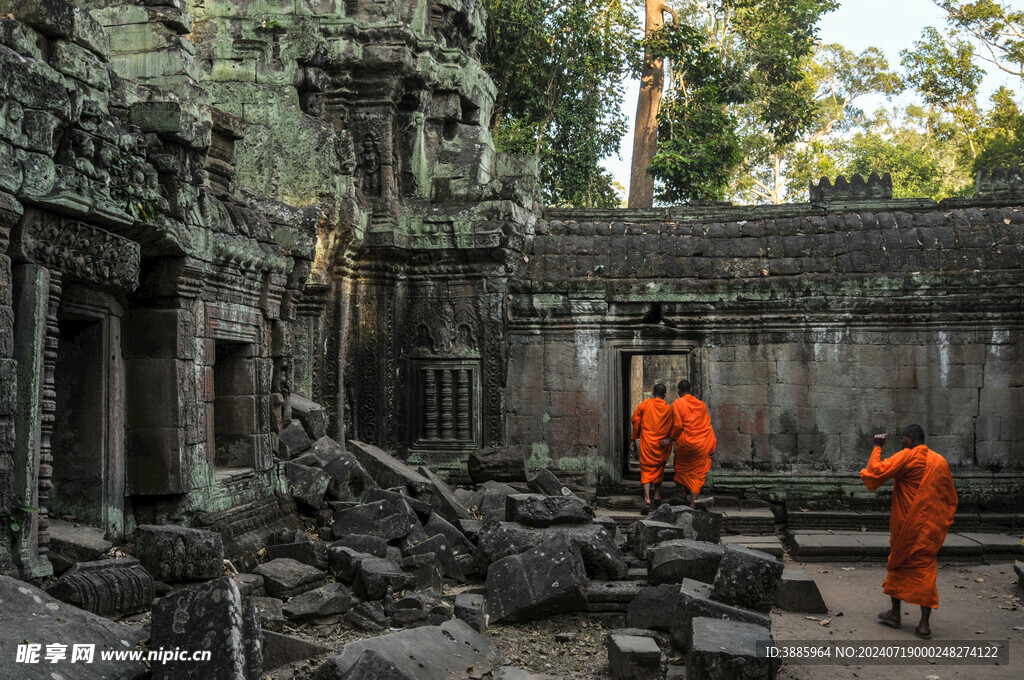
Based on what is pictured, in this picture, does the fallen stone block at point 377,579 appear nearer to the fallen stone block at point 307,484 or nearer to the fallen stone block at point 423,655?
the fallen stone block at point 423,655

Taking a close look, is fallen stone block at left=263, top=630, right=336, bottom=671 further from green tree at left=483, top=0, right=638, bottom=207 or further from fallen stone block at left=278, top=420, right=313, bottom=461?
green tree at left=483, top=0, right=638, bottom=207

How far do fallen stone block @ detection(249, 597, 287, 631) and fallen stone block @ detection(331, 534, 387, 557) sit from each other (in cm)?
108

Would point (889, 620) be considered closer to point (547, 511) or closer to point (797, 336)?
Answer: point (547, 511)

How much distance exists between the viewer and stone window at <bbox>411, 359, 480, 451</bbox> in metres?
10.9

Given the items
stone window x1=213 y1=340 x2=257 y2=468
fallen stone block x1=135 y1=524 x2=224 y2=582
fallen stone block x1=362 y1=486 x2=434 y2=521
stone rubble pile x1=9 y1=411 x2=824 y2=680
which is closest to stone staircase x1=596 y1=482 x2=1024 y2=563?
stone rubble pile x1=9 y1=411 x2=824 y2=680

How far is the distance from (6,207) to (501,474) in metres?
6.38

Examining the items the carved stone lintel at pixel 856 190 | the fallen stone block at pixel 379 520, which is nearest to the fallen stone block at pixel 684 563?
the fallen stone block at pixel 379 520

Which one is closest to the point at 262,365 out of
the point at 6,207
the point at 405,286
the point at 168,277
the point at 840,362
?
the point at 168,277

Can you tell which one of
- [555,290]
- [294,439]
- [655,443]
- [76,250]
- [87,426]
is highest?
[555,290]

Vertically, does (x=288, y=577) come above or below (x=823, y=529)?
above

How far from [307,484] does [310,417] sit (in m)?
A: 1.09

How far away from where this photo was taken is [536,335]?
35.8ft

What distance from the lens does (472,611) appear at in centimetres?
582

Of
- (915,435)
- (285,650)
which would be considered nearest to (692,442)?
(915,435)
